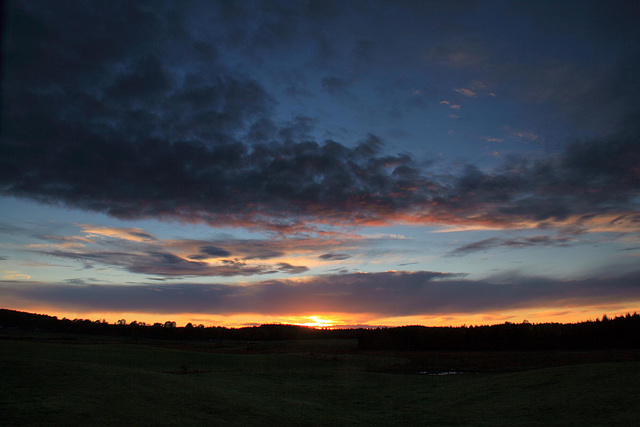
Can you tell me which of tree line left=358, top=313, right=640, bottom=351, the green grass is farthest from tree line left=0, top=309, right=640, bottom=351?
the green grass

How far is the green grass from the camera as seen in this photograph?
1720 cm

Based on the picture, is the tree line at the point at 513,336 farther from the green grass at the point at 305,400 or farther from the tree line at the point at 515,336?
the green grass at the point at 305,400

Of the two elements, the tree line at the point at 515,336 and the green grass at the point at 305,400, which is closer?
the green grass at the point at 305,400

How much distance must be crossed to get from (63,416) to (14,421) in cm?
150

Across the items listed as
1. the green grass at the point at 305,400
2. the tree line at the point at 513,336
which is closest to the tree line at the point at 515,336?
the tree line at the point at 513,336

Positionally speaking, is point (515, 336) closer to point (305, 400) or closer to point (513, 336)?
point (513, 336)

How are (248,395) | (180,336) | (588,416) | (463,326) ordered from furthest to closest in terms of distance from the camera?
(180,336) → (463,326) → (248,395) → (588,416)

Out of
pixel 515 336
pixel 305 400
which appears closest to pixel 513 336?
pixel 515 336

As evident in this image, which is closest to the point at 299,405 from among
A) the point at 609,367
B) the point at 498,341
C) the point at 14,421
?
the point at 14,421

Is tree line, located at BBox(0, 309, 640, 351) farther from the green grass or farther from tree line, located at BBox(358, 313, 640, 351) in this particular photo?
the green grass

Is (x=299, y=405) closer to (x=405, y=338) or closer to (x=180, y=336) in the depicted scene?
(x=405, y=338)

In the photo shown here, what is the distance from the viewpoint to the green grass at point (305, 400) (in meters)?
17.2

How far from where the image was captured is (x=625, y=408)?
61.7 feet

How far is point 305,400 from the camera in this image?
89.1 feet
